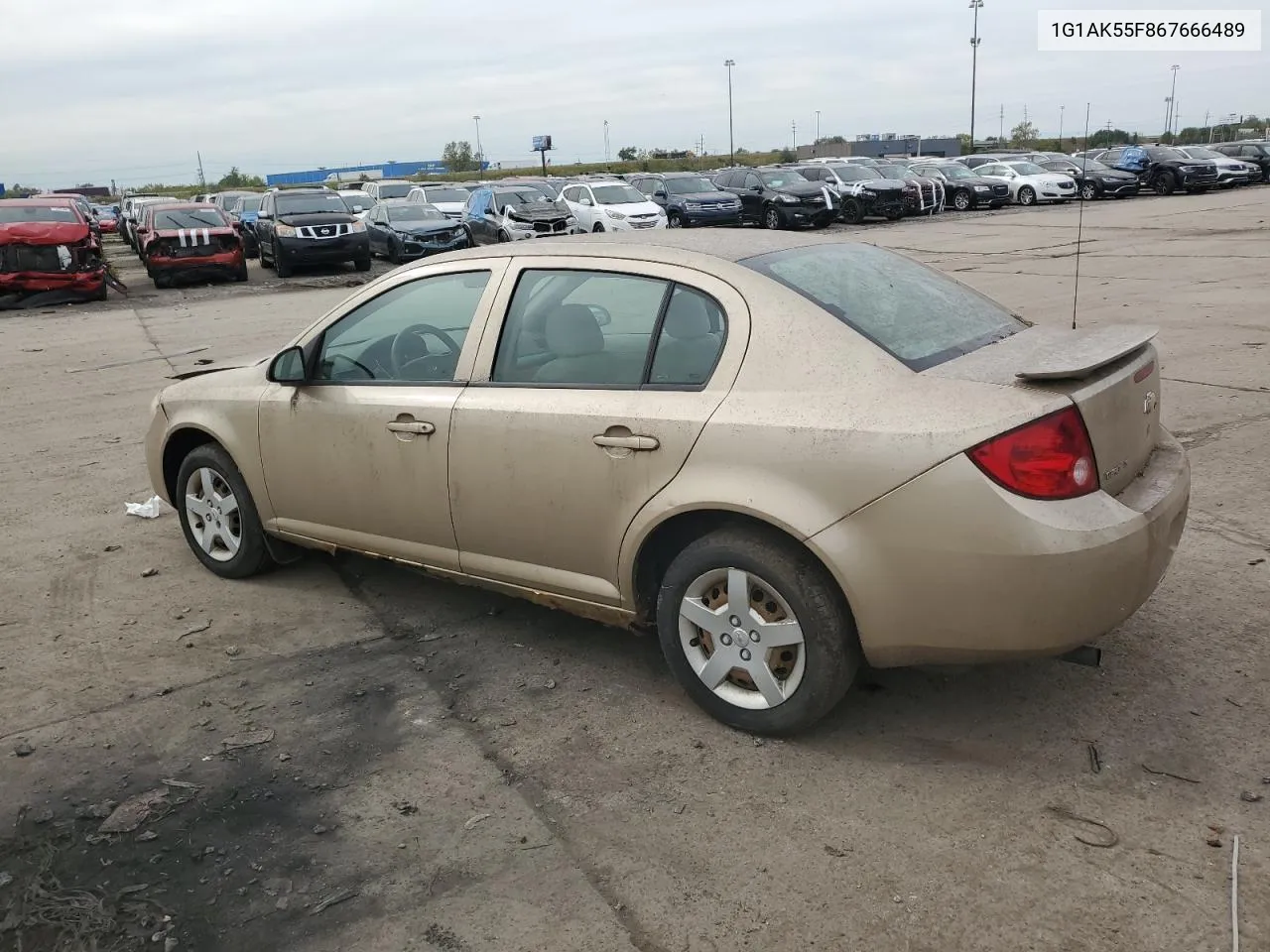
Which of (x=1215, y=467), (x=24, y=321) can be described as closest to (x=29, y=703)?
(x=1215, y=467)

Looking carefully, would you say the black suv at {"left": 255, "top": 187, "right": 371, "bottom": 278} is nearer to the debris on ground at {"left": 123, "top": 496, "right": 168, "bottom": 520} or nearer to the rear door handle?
the debris on ground at {"left": 123, "top": 496, "right": 168, "bottom": 520}

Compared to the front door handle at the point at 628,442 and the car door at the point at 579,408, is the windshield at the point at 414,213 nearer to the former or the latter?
the car door at the point at 579,408

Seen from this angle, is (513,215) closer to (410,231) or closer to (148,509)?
(410,231)

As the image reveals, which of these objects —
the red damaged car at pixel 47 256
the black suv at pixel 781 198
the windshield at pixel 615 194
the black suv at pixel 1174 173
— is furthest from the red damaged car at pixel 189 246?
Result: the black suv at pixel 1174 173

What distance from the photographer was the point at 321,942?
2.73 metres

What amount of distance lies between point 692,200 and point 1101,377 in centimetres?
2616

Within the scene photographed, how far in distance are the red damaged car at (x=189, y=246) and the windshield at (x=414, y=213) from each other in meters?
3.58

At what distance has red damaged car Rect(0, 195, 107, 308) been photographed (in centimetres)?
1823

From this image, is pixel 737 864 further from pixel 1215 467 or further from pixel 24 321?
pixel 24 321

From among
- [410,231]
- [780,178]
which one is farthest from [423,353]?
[780,178]

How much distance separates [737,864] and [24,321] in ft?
58.1

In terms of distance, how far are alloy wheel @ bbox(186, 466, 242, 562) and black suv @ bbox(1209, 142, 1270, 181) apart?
135 feet

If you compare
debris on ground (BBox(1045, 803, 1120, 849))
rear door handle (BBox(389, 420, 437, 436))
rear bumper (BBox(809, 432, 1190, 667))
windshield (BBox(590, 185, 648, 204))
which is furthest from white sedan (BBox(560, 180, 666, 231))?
debris on ground (BBox(1045, 803, 1120, 849))

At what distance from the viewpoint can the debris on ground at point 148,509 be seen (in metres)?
6.39
